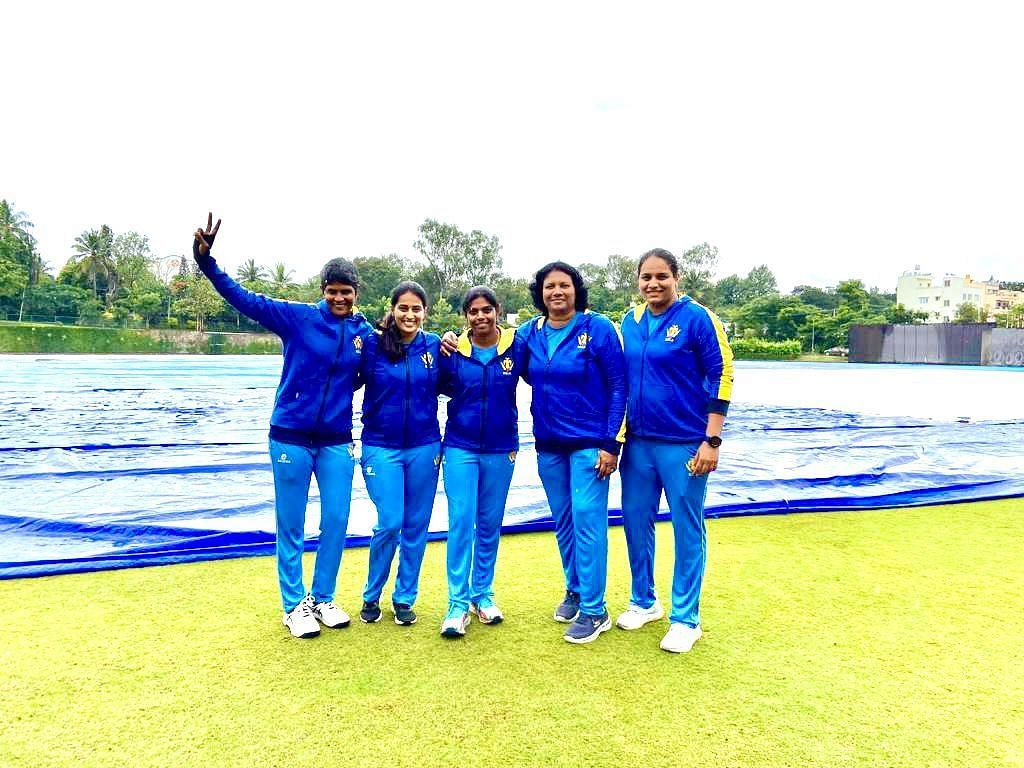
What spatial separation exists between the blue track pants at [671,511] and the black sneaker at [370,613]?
1.20 meters

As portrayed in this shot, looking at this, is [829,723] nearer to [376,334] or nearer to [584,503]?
[584,503]

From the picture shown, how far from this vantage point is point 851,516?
541 centimetres

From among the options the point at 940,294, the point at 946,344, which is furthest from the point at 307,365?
the point at 940,294

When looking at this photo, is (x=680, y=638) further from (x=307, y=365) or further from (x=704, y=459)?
(x=307, y=365)

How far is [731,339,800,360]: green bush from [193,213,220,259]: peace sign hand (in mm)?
46389

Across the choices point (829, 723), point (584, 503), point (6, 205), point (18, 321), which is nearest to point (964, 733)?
point (829, 723)

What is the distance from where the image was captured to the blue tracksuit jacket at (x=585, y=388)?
10.7 ft

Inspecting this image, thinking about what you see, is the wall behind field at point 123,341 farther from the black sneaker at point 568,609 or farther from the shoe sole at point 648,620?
Result: the shoe sole at point 648,620

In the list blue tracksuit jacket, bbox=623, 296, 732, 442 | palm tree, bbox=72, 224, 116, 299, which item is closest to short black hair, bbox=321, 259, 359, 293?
blue tracksuit jacket, bbox=623, 296, 732, 442

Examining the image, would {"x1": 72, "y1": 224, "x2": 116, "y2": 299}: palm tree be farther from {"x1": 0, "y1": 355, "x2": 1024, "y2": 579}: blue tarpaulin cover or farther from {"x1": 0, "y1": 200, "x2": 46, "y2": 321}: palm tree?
{"x1": 0, "y1": 355, "x2": 1024, "y2": 579}: blue tarpaulin cover

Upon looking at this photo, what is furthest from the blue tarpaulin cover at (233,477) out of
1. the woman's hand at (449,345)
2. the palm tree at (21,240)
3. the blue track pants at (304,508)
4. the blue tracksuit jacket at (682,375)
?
the palm tree at (21,240)

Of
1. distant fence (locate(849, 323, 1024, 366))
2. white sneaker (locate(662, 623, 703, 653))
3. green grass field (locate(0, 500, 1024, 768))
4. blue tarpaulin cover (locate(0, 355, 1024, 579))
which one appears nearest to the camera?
green grass field (locate(0, 500, 1024, 768))

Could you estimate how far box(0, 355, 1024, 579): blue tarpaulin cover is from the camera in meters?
4.34

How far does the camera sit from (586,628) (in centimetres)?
316
